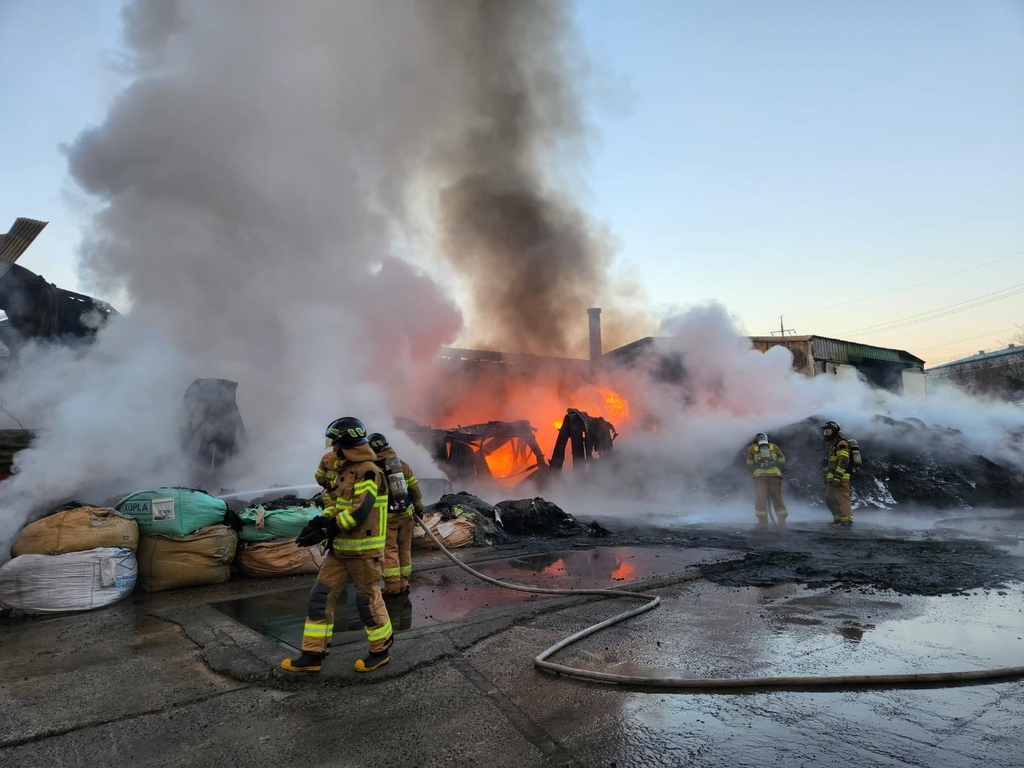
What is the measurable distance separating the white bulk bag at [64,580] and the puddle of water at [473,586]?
947 mm

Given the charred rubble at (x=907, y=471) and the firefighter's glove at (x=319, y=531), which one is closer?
the firefighter's glove at (x=319, y=531)

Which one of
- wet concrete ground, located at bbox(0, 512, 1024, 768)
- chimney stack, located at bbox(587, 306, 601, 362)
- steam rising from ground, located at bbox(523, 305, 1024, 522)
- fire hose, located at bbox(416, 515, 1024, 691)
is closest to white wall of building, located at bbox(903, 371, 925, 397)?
steam rising from ground, located at bbox(523, 305, 1024, 522)

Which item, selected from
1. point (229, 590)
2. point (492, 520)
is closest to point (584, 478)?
point (492, 520)

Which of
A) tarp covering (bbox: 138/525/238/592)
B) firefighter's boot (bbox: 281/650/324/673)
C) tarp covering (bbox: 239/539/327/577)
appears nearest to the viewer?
firefighter's boot (bbox: 281/650/324/673)

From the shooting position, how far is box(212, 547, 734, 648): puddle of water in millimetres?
4336

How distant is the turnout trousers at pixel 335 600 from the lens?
10.8ft

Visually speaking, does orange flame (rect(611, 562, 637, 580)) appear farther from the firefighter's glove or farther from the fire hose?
the firefighter's glove

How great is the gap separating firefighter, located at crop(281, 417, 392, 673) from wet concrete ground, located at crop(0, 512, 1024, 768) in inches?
6.1

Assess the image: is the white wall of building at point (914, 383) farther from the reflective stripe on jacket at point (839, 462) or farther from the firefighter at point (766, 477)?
the firefighter at point (766, 477)

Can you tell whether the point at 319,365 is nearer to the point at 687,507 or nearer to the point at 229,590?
the point at 229,590

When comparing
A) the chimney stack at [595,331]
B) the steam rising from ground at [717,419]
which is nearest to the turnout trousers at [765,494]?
the steam rising from ground at [717,419]

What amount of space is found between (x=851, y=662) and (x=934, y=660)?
47cm

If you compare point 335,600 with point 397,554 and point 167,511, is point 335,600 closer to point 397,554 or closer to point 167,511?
point 397,554

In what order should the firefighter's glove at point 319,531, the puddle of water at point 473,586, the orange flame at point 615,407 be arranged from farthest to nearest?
the orange flame at point 615,407 → the puddle of water at point 473,586 → the firefighter's glove at point 319,531
